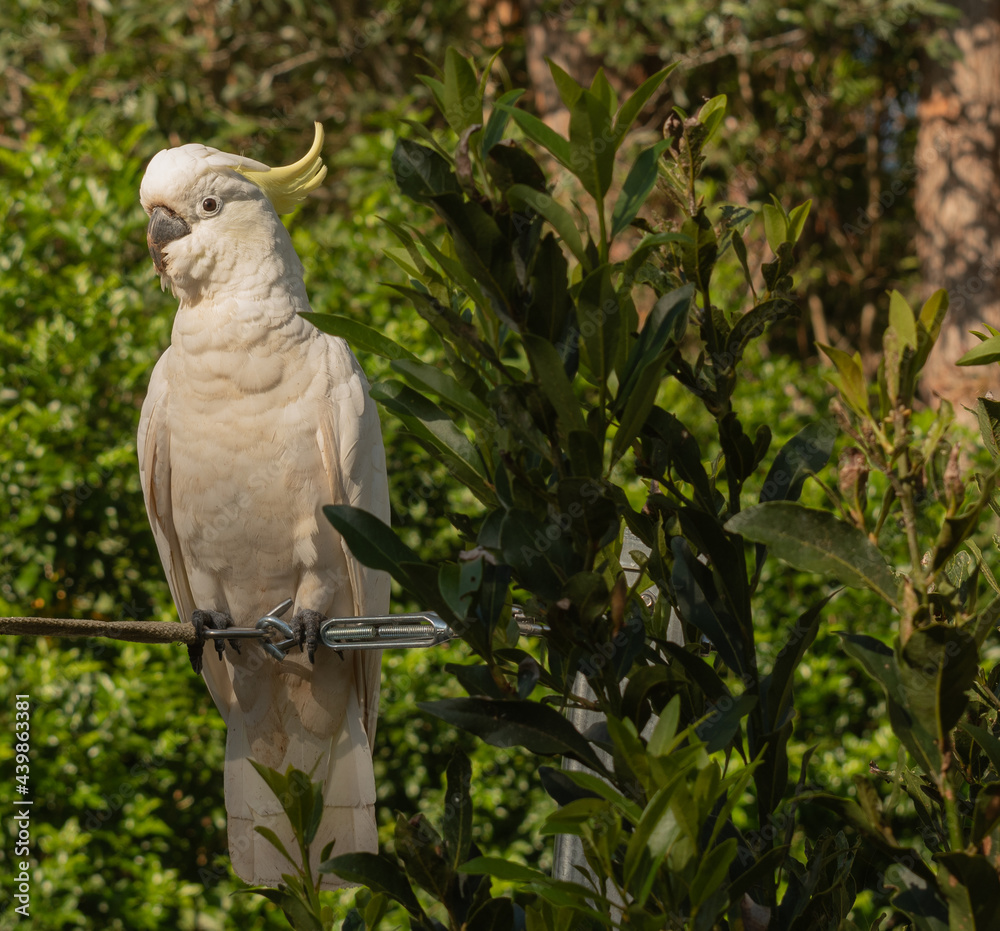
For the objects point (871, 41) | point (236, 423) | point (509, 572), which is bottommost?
point (236, 423)

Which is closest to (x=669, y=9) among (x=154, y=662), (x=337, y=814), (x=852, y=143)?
(x=852, y=143)

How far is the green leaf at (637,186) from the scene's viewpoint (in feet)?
2.29

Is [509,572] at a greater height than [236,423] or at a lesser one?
greater

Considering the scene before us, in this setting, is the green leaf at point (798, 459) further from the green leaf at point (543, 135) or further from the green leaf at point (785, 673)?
the green leaf at point (543, 135)

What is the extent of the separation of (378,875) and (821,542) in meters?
0.43

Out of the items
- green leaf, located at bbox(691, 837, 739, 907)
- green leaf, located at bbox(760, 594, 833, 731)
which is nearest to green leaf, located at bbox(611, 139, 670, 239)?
green leaf, located at bbox(760, 594, 833, 731)

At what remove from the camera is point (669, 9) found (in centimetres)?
409

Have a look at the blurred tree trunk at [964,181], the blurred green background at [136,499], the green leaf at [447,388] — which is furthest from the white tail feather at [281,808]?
the blurred tree trunk at [964,181]

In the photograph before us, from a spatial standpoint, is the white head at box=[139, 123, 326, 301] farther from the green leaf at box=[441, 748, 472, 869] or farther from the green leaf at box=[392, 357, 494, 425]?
the green leaf at box=[441, 748, 472, 869]

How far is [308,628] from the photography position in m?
1.81

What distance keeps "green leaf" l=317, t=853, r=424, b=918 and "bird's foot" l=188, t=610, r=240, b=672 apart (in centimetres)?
112

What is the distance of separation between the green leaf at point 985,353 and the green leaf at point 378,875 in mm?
623

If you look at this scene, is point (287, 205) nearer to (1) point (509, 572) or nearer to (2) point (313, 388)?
(2) point (313, 388)

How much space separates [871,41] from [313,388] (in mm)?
4415
